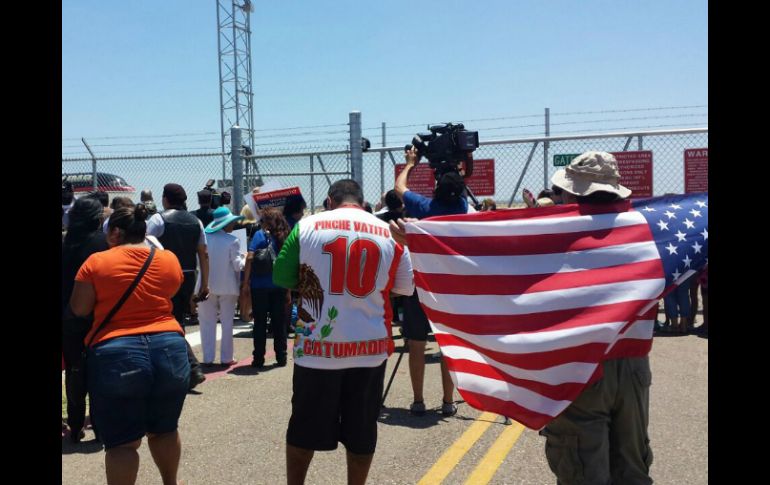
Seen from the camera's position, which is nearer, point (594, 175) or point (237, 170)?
point (594, 175)

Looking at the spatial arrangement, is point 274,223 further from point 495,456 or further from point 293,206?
point 495,456

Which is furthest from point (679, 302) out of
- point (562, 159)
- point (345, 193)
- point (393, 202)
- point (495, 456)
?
point (345, 193)

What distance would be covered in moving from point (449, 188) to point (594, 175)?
7.87 ft

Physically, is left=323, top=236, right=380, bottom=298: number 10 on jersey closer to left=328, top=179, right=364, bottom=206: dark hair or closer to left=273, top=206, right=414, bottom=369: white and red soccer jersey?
left=273, top=206, right=414, bottom=369: white and red soccer jersey

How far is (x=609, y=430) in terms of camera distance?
3.38 metres

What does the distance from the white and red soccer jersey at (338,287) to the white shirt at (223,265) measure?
4377 millimetres

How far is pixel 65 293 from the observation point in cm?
564

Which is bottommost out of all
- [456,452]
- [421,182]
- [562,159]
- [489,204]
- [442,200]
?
[456,452]

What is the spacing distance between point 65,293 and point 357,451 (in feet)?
9.65

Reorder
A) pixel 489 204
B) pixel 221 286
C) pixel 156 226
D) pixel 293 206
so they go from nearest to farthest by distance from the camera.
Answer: pixel 156 226 → pixel 221 286 → pixel 293 206 → pixel 489 204

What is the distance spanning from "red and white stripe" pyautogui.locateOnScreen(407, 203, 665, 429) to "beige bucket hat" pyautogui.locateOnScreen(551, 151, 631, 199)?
0.09 m

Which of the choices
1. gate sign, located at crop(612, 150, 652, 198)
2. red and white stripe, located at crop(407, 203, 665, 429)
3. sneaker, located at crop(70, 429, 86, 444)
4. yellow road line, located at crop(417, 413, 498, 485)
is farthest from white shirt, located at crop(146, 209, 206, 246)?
gate sign, located at crop(612, 150, 652, 198)
